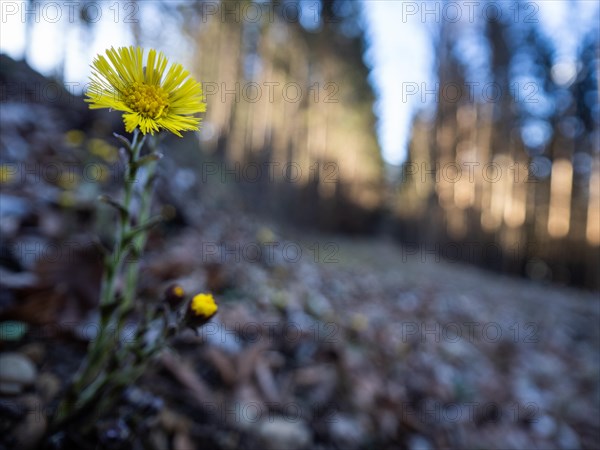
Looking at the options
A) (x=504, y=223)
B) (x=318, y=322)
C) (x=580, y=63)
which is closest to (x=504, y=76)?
(x=580, y=63)

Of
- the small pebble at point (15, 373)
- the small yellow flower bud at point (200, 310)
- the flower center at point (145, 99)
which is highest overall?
the flower center at point (145, 99)

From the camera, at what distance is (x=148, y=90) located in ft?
1.19

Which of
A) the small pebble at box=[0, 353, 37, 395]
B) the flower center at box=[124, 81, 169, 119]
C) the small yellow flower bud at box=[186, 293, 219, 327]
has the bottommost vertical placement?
the small pebble at box=[0, 353, 37, 395]

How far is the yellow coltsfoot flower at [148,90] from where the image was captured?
0.34m

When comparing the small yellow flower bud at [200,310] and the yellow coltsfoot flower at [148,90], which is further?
the small yellow flower bud at [200,310]

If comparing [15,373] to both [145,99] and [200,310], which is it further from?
[145,99]

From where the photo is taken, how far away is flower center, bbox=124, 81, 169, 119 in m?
0.36

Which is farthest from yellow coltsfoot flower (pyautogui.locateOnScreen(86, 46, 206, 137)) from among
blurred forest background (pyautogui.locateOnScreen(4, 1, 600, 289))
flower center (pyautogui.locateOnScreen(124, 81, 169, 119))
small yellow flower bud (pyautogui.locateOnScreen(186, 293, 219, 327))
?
blurred forest background (pyautogui.locateOnScreen(4, 1, 600, 289))

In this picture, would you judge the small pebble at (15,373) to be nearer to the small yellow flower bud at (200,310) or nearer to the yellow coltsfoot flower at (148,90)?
the small yellow flower bud at (200,310)

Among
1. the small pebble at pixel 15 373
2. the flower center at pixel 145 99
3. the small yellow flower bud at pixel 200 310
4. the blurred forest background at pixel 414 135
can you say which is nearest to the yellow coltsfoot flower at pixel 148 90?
the flower center at pixel 145 99

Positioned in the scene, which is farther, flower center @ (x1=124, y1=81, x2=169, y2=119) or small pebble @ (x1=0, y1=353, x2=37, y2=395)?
small pebble @ (x1=0, y1=353, x2=37, y2=395)

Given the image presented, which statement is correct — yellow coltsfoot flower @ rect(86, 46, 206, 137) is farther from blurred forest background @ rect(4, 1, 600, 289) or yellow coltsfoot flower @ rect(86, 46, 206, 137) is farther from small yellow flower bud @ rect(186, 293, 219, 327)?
blurred forest background @ rect(4, 1, 600, 289)

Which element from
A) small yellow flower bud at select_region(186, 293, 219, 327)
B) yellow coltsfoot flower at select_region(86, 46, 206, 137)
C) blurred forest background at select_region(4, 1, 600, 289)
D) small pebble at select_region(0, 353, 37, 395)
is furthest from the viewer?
blurred forest background at select_region(4, 1, 600, 289)

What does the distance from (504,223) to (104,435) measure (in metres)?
10.7
